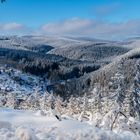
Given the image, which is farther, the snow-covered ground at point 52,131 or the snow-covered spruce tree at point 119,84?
the snow-covered spruce tree at point 119,84

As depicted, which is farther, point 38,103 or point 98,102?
point 38,103

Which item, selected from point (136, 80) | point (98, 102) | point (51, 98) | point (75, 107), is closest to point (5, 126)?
point (136, 80)

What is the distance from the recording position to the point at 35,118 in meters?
18.8

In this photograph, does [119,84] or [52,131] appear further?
[119,84]

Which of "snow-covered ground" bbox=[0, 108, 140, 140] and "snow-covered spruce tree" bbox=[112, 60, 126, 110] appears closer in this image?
"snow-covered ground" bbox=[0, 108, 140, 140]

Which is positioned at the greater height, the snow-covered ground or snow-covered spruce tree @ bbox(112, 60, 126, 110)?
the snow-covered ground

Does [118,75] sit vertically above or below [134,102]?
above

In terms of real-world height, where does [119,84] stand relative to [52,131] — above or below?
below

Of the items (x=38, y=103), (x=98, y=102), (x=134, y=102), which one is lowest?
(x=38, y=103)

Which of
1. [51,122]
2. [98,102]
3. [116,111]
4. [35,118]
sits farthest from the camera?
[98,102]

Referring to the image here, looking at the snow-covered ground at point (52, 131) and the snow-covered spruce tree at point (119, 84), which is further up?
the snow-covered ground at point (52, 131)

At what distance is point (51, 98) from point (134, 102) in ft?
140

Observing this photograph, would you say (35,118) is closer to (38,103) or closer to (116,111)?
(116,111)

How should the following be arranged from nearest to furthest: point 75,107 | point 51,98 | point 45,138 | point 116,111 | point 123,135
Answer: point 45,138, point 123,135, point 116,111, point 75,107, point 51,98
